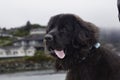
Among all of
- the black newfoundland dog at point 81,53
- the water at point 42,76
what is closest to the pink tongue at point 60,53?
the black newfoundland dog at point 81,53

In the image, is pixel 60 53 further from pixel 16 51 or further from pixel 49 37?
pixel 16 51

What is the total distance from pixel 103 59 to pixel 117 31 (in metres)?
0.60

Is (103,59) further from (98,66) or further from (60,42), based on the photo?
(60,42)

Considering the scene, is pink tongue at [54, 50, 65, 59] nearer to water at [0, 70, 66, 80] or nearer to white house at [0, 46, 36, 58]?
water at [0, 70, 66, 80]

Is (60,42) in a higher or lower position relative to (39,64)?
higher

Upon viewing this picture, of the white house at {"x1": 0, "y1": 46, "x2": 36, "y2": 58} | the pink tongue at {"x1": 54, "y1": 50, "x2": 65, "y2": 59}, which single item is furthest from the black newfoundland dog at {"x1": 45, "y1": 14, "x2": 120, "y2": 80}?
the white house at {"x1": 0, "y1": 46, "x2": 36, "y2": 58}

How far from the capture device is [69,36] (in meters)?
6.31

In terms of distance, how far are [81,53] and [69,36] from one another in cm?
26

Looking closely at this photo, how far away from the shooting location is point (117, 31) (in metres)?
5.79

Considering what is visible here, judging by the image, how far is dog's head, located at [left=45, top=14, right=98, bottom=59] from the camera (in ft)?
20.4

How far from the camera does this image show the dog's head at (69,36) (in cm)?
621

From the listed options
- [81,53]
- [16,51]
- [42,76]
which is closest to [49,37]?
[81,53]

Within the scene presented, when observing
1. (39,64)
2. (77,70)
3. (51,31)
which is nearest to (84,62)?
(77,70)

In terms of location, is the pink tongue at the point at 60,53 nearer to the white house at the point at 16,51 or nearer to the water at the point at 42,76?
the water at the point at 42,76
